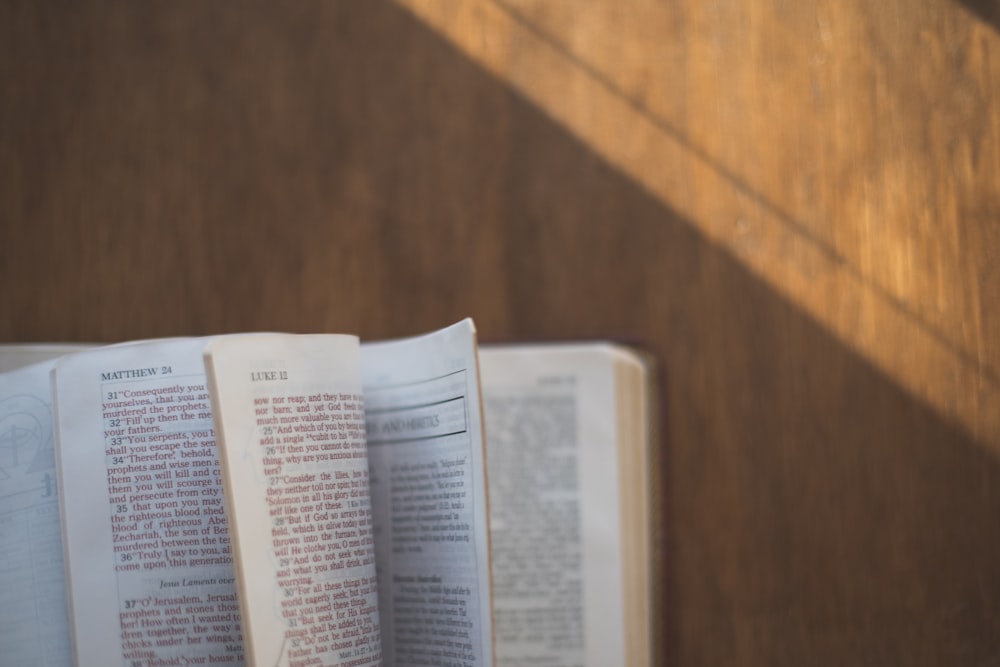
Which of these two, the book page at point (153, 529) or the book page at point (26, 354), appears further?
the book page at point (26, 354)

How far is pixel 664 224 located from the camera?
749 mm

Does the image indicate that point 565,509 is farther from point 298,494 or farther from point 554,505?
point 298,494

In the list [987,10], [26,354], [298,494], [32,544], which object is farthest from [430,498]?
[987,10]

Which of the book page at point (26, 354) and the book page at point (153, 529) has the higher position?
the book page at point (26, 354)

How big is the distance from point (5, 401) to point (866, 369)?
2.33 ft

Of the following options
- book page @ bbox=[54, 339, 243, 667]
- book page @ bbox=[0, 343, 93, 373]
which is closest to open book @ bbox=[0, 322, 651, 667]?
book page @ bbox=[54, 339, 243, 667]

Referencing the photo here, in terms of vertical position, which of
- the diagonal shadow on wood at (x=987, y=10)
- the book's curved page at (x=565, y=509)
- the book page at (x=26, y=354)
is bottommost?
the book's curved page at (x=565, y=509)

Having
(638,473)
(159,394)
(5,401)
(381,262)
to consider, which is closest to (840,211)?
(638,473)

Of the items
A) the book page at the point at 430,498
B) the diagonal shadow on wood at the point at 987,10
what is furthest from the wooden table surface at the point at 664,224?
the book page at the point at 430,498

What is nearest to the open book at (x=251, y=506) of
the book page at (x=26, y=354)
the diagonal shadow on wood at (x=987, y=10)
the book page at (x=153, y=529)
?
the book page at (x=153, y=529)

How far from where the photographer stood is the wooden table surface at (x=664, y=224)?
716 millimetres

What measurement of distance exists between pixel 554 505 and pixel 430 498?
0.19 metres

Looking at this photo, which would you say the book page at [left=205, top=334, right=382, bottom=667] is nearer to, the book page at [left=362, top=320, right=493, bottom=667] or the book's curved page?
the book page at [left=362, top=320, right=493, bottom=667]

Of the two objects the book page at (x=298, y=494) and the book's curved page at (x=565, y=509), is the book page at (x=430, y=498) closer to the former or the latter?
the book page at (x=298, y=494)
